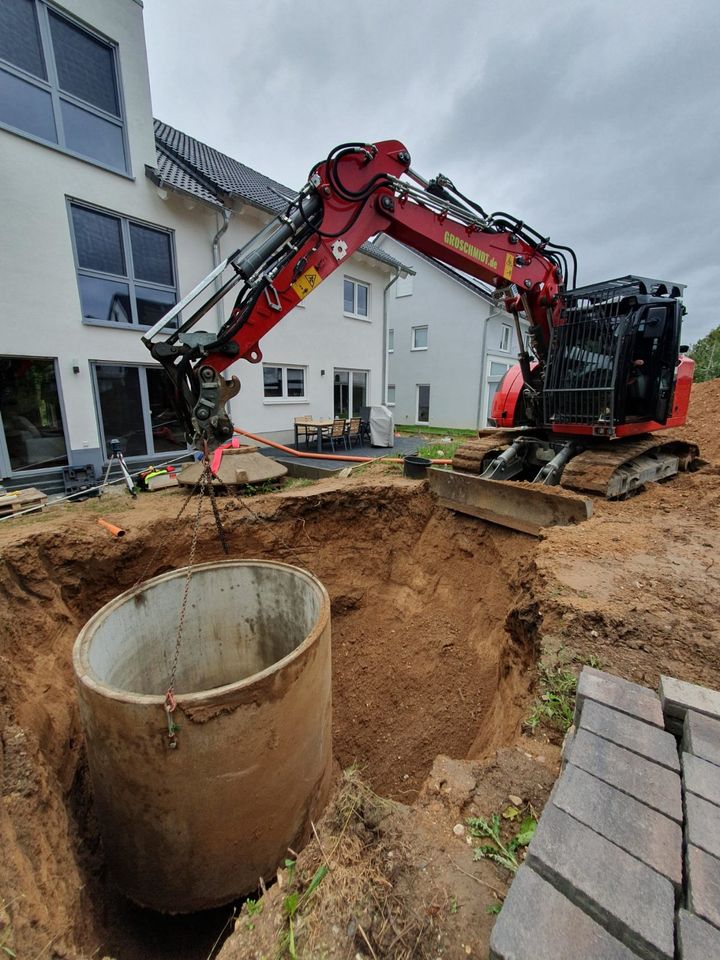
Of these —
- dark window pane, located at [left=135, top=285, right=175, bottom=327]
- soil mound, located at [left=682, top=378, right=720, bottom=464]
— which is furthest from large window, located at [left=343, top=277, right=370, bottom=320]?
soil mound, located at [left=682, top=378, right=720, bottom=464]

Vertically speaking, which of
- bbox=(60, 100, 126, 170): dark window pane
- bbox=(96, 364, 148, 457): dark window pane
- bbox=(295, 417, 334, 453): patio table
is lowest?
bbox=(295, 417, 334, 453): patio table

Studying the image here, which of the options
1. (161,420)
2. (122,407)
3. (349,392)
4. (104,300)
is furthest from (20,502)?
(349,392)

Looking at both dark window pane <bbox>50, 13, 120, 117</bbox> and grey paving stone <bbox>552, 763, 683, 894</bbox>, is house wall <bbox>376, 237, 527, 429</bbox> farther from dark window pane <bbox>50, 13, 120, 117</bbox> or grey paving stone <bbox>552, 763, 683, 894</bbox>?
grey paving stone <bbox>552, 763, 683, 894</bbox>

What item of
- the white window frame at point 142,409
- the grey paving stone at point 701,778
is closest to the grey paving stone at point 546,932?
the grey paving stone at point 701,778

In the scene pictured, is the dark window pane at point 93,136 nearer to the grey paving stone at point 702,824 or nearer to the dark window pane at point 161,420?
the dark window pane at point 161,420

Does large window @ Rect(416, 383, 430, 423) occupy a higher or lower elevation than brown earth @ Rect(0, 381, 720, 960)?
higher

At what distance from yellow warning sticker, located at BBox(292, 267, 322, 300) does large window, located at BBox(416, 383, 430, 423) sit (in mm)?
14041

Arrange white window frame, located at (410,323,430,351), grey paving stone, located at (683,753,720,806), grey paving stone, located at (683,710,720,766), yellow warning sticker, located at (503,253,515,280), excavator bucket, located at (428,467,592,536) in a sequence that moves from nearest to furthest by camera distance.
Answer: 1. grey paving stone, located at (683,753,720,806)
2. grey paving stone, located at (683,710,720,766)
3. excavator bucket, located at (428,467,592,536)
4. yellow warning sticker, located at (503,253,515,280)
5. white window frame, located at (410,323,430,351)

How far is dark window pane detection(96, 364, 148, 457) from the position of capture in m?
7.33

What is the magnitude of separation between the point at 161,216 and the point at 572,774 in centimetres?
940

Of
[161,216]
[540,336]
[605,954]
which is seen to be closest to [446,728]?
[605,954]

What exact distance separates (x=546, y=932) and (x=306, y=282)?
418cm

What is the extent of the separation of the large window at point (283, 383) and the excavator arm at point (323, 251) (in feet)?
19.2

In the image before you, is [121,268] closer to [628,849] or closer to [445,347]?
[628,849]
